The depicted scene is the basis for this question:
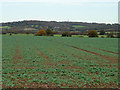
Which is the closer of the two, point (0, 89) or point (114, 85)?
point (0, 89)

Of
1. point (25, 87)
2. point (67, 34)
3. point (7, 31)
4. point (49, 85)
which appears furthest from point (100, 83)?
point (7, 31)

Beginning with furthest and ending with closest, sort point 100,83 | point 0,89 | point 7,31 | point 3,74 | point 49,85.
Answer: point 7,31, point 3,74, point 100,83, point 49,85, point 0,89

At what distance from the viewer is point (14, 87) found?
1105 cm

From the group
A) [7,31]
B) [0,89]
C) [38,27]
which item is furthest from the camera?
[38,27]

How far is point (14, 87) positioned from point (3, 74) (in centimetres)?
376

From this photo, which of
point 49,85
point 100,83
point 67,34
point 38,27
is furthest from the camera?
point 38,27

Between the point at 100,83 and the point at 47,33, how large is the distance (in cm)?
13297

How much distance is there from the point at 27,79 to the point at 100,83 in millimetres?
4656

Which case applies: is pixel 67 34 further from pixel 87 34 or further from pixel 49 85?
pixel 49 85

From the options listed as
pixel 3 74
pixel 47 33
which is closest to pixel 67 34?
pixel 47 33

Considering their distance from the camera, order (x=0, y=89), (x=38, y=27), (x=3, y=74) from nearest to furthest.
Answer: (x=0, y=89) < (x=3, y=74) < (x=38, y=27)

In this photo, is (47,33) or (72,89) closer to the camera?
(72,89)

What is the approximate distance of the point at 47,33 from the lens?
144 meters

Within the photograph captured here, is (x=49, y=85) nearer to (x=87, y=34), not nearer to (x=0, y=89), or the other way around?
(x=0, y=89)
